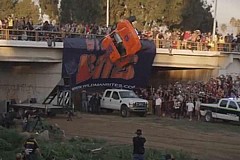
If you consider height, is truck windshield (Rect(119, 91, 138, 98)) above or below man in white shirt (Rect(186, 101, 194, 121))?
above

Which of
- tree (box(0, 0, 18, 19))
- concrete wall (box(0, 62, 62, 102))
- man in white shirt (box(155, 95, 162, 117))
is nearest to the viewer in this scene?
man in white shirt (box(155, 95, 162, 117))

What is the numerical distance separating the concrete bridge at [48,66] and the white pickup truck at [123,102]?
3.96 metres

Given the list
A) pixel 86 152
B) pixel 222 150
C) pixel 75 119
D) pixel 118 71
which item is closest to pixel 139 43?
pixel 118 71

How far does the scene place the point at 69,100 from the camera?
123 feet

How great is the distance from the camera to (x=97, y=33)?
44.9m

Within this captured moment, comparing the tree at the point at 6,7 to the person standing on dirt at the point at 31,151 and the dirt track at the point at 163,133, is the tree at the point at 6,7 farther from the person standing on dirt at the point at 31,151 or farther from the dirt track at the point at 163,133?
the person standing on dirt at the point at 31,151

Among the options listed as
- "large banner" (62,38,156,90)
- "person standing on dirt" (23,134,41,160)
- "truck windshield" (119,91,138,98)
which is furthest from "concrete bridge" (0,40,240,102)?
"person standing on dirt" (23,134,41,160)

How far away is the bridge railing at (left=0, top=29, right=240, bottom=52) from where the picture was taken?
4025 cm

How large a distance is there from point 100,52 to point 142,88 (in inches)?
185

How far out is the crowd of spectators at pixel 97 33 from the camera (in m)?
40.8

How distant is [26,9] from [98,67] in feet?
149

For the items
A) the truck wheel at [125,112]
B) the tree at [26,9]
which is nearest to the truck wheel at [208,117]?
the truck wheel at [125,112]

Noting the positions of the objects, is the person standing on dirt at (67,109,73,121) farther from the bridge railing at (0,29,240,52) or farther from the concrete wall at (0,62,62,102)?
the bridge railing at (0,29,240,52)

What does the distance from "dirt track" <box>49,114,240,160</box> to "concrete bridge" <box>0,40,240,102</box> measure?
5354 mm
